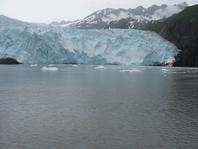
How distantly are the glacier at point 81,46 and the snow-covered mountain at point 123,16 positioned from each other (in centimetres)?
7735

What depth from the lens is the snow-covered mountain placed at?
504 feet

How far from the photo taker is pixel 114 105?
21.4 m

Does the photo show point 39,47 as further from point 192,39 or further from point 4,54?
point 192,39

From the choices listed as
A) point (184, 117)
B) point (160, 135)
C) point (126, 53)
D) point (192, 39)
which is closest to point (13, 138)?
point (160, 135)

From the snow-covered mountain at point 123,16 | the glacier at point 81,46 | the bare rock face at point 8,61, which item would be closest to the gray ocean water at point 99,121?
the glacier at point 81,46

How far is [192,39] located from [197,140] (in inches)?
2579

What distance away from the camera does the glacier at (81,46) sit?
64.1 metres

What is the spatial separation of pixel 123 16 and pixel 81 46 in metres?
113

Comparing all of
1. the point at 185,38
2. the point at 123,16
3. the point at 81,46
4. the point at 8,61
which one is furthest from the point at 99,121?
the point at 123,16

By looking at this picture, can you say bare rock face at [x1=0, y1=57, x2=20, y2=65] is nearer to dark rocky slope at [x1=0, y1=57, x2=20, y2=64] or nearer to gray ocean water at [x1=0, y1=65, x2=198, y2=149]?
dark rocky slope at [x1=0, y1=57, x2=20, y2=64]

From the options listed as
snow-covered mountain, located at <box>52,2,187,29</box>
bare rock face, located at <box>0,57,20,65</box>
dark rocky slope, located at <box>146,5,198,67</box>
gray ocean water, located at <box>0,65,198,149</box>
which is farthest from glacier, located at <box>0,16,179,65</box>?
snow-covered mountain, located at <box>52,2,187,29</box>

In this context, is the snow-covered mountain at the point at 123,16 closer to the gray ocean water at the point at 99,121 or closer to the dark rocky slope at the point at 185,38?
the dark rocky slope at the point at 185,38

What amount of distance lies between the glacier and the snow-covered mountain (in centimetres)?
7735

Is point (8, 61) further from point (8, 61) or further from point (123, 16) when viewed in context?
point (123, 16)
